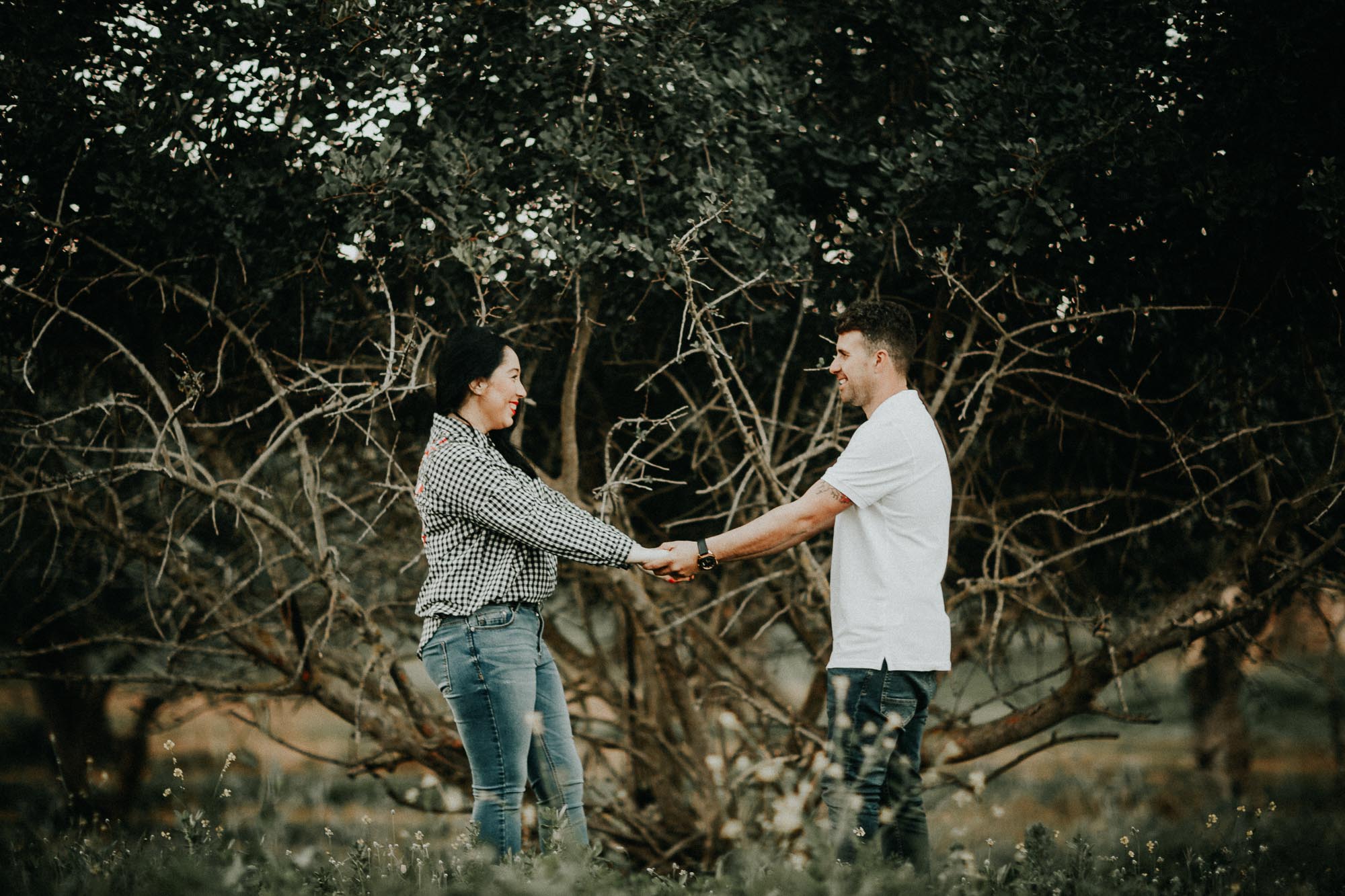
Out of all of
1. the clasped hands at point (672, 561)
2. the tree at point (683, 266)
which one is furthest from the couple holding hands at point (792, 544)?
the tree at point (683, 266)

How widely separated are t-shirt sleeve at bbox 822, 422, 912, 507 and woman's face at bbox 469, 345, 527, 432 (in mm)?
1121

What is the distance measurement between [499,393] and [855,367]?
1209mm

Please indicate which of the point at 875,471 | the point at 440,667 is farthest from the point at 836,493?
the point at 440,667

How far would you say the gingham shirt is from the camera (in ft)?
11.1

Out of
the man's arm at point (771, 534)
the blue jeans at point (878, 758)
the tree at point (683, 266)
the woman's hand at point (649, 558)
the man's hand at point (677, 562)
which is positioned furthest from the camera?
the tree at point (683, 266)

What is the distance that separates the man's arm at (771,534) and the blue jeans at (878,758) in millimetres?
496

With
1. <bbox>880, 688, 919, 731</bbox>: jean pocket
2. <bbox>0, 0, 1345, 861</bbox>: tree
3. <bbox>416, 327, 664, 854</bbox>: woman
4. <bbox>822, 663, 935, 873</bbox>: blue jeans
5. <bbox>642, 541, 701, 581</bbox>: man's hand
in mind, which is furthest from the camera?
<bbox>0, 0, 1345, 861</bbox>: tree

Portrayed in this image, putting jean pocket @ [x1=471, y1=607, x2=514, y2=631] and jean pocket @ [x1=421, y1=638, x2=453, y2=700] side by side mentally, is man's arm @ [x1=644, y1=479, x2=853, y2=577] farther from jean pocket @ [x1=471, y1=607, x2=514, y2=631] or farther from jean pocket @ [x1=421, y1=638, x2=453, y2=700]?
jean pocket @ [x1=421, y1=638, x2=453, y2=700]

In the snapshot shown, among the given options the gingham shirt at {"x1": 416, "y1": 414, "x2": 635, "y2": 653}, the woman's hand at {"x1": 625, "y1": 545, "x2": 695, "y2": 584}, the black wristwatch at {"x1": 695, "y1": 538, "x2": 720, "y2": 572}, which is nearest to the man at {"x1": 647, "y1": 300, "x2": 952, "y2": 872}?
the black wristwatch at {"x1": 695, "y1": 538, "x2": 720, "y2": 572}

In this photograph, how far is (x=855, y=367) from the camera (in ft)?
11.6

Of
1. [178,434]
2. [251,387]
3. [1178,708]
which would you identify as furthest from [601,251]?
[1178,708]

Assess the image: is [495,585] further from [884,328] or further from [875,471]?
[884,328]

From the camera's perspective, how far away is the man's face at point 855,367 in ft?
11.6

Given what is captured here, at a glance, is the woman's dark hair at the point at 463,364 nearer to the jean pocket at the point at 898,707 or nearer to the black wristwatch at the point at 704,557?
the black wristwatch at the point at 704,557
